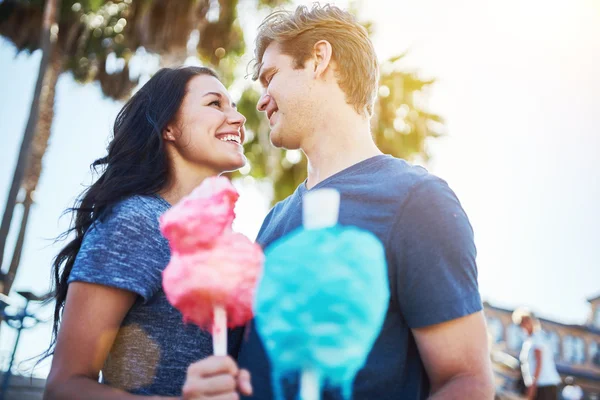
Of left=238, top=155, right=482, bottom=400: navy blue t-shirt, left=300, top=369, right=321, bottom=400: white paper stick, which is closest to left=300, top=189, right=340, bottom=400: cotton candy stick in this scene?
left=300, top=369, right=321, bottom=400: white paper stick

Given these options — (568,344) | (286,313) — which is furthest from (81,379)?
(568,344)

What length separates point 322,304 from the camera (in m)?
0.96

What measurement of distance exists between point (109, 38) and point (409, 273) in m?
9.91

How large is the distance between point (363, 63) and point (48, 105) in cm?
916

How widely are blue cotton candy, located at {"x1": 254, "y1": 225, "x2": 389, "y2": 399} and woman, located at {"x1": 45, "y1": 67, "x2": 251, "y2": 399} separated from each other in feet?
0.45

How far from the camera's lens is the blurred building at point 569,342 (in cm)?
3284

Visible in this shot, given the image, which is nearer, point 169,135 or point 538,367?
point 169,135

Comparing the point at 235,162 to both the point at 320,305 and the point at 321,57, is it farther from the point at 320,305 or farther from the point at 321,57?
the point at 320,305

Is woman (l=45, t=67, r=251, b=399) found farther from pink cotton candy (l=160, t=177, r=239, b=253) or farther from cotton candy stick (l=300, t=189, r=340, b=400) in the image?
pink cotton candy (l=160, t=177, r=239, b=253)

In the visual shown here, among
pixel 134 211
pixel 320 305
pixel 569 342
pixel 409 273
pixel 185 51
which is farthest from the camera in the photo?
pixel 569 342

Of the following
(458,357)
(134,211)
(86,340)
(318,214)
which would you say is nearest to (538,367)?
(458,357)

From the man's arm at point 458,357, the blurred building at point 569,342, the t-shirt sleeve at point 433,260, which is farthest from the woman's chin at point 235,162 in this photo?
the blurred building at point 569,342

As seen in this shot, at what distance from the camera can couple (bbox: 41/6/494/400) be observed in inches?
54.7

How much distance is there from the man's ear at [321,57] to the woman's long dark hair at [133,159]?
0.59 metres
